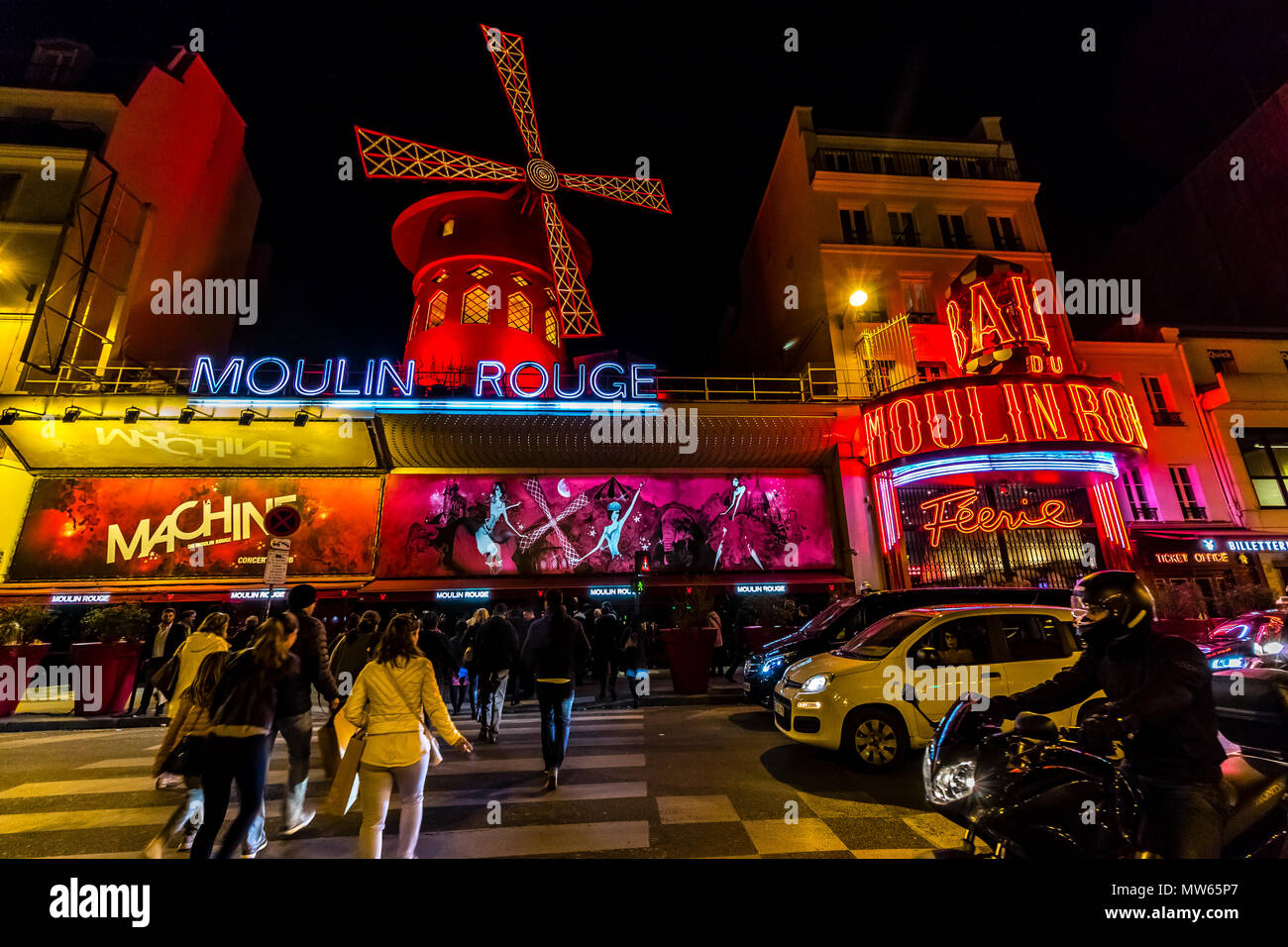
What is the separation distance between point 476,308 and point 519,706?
13.7 metres

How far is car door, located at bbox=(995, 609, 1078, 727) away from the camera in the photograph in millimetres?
5863

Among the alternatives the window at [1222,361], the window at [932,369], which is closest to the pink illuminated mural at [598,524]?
the window at [932,369]

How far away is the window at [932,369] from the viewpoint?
17.4 meters

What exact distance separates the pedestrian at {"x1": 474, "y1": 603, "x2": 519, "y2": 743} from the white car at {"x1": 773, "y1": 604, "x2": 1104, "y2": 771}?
3837 millimetres

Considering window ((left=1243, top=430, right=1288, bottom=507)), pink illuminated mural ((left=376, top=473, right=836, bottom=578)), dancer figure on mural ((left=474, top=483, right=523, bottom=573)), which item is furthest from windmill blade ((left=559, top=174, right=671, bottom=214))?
window ((left=1243, top=430, right=1288, bottom=507))

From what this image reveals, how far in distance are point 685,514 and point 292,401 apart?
11.2 metres

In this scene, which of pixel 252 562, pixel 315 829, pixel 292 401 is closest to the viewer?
pixel 315 829

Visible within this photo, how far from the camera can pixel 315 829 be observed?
4480mm

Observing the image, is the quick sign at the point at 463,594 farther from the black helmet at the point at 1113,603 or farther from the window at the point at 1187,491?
the window at the point at 1187,491

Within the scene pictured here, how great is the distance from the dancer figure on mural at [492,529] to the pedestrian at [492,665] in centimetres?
802

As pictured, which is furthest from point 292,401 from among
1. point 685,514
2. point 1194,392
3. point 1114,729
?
point 1194,392

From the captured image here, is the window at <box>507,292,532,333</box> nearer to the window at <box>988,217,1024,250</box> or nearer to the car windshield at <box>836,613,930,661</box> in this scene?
the car windshield at <box>836,613,930,661</box>

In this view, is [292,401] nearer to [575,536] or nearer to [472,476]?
[472,476]

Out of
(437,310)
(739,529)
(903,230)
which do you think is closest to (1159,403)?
(903,230)
